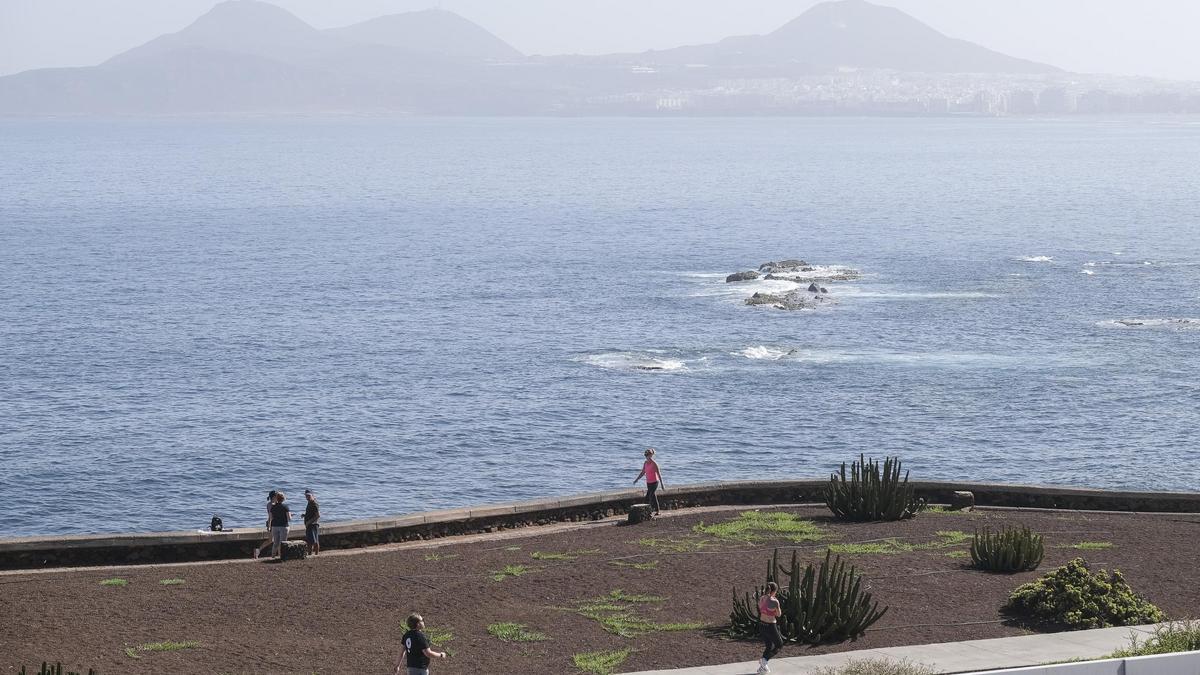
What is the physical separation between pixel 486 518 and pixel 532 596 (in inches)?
247

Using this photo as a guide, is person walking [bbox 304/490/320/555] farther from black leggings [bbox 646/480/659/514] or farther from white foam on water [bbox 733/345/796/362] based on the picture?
white foam on water [bbox 733/345/796/362]

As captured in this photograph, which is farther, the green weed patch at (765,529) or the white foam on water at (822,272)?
the white foam on water at (822,272)

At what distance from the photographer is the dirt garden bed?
20328mm

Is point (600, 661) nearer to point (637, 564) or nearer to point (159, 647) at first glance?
point (637, 564)

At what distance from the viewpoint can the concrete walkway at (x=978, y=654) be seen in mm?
19141

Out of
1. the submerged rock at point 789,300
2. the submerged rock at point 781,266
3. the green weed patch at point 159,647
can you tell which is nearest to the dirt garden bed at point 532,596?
the green weed patch at point 159,647

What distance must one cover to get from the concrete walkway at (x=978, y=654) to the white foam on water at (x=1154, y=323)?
61219 mm

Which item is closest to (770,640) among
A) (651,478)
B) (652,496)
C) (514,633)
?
(514,633)

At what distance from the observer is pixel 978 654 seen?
1980 cm

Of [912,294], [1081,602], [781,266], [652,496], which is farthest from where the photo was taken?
[781,266]

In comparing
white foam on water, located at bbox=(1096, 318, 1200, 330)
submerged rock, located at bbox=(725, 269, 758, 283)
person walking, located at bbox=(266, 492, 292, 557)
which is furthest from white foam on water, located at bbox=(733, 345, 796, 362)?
person walking, located at bbox=(266, 492, 292, 557)

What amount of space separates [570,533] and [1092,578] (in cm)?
1074

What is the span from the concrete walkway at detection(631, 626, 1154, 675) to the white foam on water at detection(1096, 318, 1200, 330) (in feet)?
201

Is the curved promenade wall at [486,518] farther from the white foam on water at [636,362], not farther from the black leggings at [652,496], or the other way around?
the white foam on water at [636,362]
